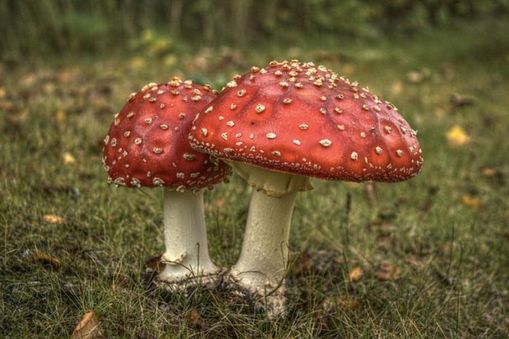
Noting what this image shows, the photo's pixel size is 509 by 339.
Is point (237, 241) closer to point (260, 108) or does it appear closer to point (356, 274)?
point (356, 274)

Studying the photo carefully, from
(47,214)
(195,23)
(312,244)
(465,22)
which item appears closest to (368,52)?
(195,23)

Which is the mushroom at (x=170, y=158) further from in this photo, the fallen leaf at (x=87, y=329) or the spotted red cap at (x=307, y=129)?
the fallen leaf at (x=87, y=329)

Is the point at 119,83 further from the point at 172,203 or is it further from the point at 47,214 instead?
the point at 172,203

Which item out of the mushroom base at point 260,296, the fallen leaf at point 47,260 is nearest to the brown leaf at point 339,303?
the mushroom base at point 260,296

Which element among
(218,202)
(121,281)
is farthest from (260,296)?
(218,202)

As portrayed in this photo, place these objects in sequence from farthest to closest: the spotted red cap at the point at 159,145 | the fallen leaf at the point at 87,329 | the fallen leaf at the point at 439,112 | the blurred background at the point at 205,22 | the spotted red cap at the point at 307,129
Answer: the blurred background at the point at 205,22
the fallen leaf at the point at 439,112
the spotted red cap at the point at 159,145
the fallen leaf at the point at 87,329
the spotted red cap at the point at 307,129

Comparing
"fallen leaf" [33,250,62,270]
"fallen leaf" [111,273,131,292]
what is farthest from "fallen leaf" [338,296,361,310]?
"fallen leaf" [33,250,62,270]
